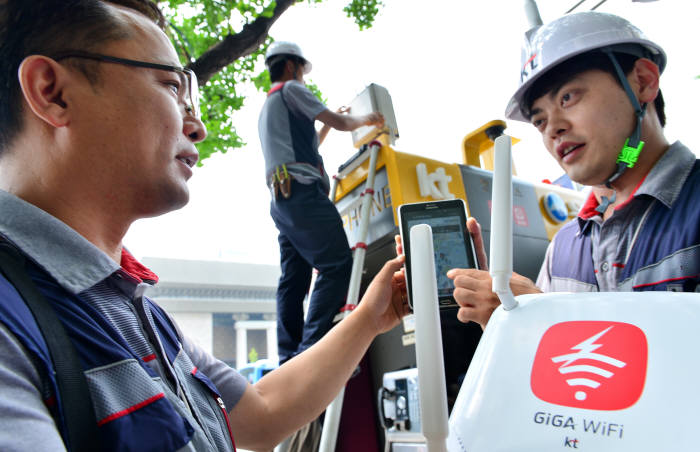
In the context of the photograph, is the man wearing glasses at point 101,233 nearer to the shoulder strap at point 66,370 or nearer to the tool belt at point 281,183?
the shoulder strap at point 66,370

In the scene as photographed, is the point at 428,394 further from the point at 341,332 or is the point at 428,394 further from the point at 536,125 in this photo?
the point at 536,125

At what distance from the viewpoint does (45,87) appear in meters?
0.89

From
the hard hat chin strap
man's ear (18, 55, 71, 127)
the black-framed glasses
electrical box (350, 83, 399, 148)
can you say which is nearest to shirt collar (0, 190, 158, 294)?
man's ear (18, 55, 71, 127)

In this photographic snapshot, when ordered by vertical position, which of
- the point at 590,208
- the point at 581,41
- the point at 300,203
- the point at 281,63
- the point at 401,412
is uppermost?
the point at 281,63

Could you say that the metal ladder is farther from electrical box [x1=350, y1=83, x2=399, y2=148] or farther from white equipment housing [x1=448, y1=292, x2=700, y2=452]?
white equipment housing [x1=448, y1=292, x2=700, y2=452]

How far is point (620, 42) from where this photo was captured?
59.1 inches

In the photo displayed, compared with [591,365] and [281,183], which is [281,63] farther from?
[591,365]

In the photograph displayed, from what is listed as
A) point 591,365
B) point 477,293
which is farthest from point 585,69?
point 591,365

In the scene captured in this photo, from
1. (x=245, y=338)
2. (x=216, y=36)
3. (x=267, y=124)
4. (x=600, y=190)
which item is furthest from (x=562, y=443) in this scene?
(x=245, y=338)

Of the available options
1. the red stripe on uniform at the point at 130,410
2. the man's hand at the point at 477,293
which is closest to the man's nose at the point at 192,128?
the red stripe on uniform at the point at 130,410

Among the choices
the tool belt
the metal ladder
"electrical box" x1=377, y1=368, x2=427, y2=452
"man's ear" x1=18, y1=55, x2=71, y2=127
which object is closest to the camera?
"man's ear" x1=18, y1=55, x2=71, y2=127

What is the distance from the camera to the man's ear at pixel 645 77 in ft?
5.02

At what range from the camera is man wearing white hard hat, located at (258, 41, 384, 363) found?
2.47m

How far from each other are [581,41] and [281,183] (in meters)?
1.59
